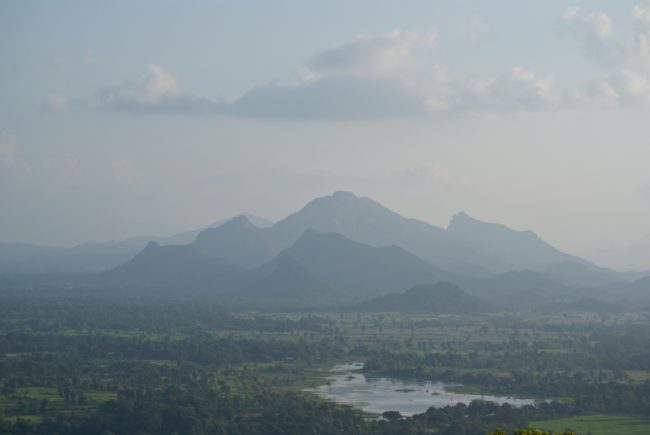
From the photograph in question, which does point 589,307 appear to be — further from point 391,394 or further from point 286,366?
point 391,394

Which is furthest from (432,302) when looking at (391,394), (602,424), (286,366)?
(602,424)

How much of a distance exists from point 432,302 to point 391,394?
101 m

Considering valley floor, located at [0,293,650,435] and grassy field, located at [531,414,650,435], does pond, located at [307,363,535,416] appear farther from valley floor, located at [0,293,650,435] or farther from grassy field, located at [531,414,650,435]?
grassy field, located at [531,414,650,435]

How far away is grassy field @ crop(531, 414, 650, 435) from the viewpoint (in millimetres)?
70562

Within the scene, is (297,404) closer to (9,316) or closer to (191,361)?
(191,361)

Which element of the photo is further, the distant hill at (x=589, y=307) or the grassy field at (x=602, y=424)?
the distant hill at (x=589, y=307)

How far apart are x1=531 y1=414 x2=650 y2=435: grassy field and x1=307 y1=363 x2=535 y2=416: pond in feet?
24.6

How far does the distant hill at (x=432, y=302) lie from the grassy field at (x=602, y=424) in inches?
4179

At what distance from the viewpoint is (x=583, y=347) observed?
401 ft

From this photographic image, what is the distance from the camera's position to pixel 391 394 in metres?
88.2

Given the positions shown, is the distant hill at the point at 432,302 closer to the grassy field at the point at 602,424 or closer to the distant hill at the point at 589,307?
the distant hill at the point at 589,307

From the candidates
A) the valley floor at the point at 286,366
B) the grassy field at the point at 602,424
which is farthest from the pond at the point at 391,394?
the grassy field at the point at 602,424

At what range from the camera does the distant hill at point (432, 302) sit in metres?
185

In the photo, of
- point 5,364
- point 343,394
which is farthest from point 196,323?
point 343,394
